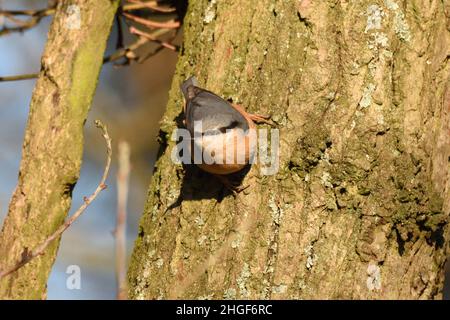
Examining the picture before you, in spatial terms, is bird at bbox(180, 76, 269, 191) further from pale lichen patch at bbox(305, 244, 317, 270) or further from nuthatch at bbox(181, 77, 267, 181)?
pale lichen patch at bbox(305, 244, 317, 270)

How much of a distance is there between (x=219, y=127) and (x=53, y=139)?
0.64 meters

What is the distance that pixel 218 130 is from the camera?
107 inches

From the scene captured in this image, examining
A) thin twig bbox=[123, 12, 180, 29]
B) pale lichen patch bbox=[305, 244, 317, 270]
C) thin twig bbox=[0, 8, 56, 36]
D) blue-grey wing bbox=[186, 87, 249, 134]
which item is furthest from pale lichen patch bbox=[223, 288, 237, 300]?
thin twig bbox=[0, 8, 56, 36]

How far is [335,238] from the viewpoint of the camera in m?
2.40

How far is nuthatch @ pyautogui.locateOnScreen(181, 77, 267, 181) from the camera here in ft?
8.36

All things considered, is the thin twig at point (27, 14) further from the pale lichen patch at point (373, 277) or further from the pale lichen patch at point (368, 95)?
the pale lichen patch at point (373, 277)

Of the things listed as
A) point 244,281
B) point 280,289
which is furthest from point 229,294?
point 280,289

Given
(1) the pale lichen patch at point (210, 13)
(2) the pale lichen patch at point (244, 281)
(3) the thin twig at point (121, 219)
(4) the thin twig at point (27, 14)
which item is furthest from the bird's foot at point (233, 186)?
(4) the thin twig at point (27, 14)

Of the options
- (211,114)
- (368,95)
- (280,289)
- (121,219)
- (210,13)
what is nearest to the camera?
(121,219)

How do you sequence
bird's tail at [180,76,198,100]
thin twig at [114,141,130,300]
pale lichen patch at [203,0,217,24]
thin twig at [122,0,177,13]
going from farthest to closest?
thin twig at [122,0,177,13] → pale lichen patch at [203,0,217,24] → bird's tail at [180,76,198,100] → thin twig at [114,141,130,300]

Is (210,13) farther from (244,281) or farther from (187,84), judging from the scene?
(244,281)

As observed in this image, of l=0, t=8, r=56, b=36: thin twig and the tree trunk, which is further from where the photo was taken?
l=0, t=8, r=56, b=36: thin twig

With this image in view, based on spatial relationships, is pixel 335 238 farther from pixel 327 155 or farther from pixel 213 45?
pixel 213 45
